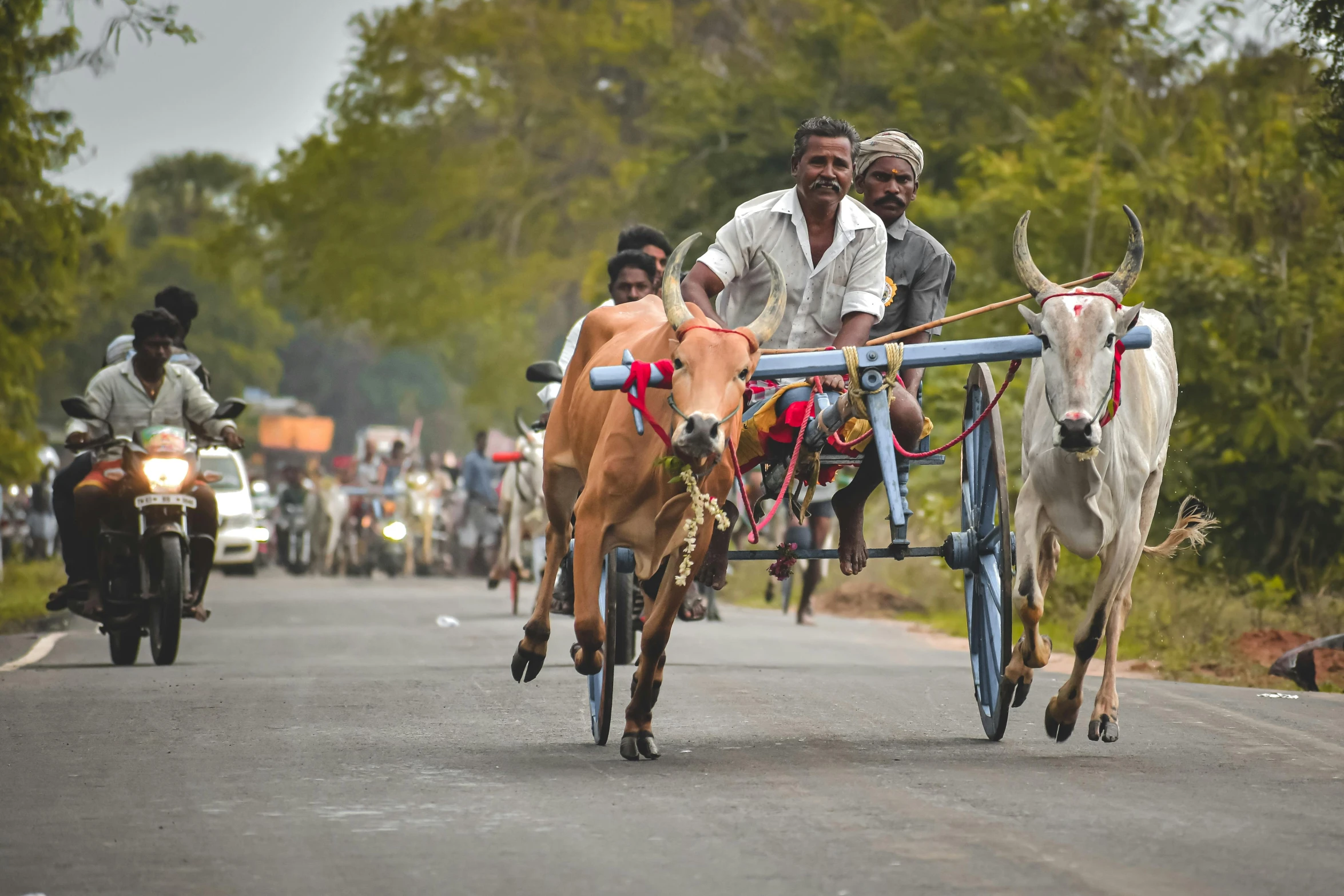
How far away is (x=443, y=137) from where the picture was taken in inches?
1742

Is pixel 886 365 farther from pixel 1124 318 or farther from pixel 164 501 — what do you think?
pixel 164 501

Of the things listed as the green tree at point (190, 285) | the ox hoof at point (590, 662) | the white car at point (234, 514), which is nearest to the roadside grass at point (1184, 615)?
the ox hoof at point (590, 662)

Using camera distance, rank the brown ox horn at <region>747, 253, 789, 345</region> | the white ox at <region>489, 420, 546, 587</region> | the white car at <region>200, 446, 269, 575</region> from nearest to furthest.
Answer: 1. the brown ox horn at <region>747, 253, 789, 345</region>
2. the white ox at <region>489, 420, 546, 587</region>
3. the white car at <region>200, 446, 269, 575</region>

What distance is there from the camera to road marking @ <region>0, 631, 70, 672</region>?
13078 mm

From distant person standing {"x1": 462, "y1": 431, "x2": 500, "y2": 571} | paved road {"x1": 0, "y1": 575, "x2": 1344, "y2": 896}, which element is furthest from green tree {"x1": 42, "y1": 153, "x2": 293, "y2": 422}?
paved road {"x1": 0, "y1": 575, "x2": 1344, "y2": 896}

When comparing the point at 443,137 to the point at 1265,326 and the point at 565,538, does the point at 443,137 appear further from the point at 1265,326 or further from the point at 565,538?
the point at 565,538

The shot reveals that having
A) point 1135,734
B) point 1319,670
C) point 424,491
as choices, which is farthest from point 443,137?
point 1135,734

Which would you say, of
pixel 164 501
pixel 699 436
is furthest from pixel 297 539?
pixel 699 436

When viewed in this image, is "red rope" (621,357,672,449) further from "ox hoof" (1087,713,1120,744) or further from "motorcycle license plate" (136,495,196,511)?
"motorcycle license plate" (136,495,196,511)

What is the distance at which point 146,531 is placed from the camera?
41.7ft

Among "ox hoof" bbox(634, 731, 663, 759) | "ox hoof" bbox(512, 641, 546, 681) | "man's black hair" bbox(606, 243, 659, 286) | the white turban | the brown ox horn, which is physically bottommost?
"ox hoof" bbox(634, 731, 663, 759)

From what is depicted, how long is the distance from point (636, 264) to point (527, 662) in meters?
3.89

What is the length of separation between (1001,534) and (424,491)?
25.0 meters

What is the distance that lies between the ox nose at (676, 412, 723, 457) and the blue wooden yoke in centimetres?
47
